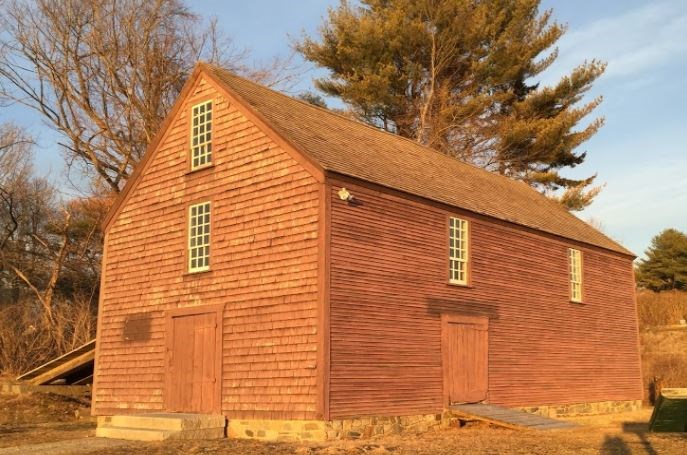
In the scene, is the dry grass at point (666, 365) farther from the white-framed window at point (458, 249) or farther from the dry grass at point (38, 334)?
the dry grass at point (38, 334)

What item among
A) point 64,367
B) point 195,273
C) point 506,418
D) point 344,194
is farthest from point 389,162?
point 64,367

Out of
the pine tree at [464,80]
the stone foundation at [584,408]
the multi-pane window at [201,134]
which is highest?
the pine tree at [464,80]

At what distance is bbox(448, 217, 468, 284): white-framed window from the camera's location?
18.7m

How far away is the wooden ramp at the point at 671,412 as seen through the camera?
16.2 metres

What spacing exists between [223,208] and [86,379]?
11.1m

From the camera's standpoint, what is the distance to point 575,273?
23.8 metres

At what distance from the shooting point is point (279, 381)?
51.2 ft

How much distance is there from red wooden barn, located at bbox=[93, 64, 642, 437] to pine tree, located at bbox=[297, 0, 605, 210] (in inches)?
554

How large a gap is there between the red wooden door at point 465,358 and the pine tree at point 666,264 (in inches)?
1611

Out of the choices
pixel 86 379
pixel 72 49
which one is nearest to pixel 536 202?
pixel 86 379

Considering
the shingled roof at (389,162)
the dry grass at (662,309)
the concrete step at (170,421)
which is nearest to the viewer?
the concrete step at (170,421)

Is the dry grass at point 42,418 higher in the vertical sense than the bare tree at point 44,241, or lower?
lower

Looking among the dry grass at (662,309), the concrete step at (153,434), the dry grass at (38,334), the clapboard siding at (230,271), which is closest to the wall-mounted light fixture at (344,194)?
the clapboard siding at (230,271)

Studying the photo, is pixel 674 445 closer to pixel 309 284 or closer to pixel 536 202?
pixel 309 284
